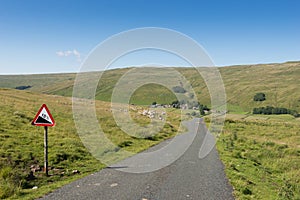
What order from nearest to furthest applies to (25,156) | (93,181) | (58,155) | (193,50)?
(93,181) → (25,156) → (58,155) → (193,50)

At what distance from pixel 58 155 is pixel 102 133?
10017mm

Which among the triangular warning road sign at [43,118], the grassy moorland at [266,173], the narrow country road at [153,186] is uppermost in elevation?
the triangular warning road sign at [43,118]

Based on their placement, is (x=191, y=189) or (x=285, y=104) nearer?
(x=191, y=189)

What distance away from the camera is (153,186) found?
10.8m

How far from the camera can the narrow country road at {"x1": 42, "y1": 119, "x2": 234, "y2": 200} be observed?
9.44m

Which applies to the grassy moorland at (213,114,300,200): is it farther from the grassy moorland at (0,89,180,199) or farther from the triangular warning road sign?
the triangular warning road sign

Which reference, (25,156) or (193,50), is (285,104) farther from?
(25,156)

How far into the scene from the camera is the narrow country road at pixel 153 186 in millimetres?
9439

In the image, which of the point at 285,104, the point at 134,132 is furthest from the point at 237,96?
the point at 134,132

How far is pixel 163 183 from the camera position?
37.2 feet

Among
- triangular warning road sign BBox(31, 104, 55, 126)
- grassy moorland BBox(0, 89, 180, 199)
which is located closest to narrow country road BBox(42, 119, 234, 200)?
grassy moorland BBox(0, 89, 180, 199)

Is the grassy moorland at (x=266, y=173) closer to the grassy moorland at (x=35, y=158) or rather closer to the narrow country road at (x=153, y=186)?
the narrow country road at (x=153, y=186)

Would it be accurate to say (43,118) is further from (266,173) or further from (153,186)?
(266,173)

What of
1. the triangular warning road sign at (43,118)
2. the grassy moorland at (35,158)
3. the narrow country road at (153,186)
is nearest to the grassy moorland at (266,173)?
the narrow country road at (153,186)
